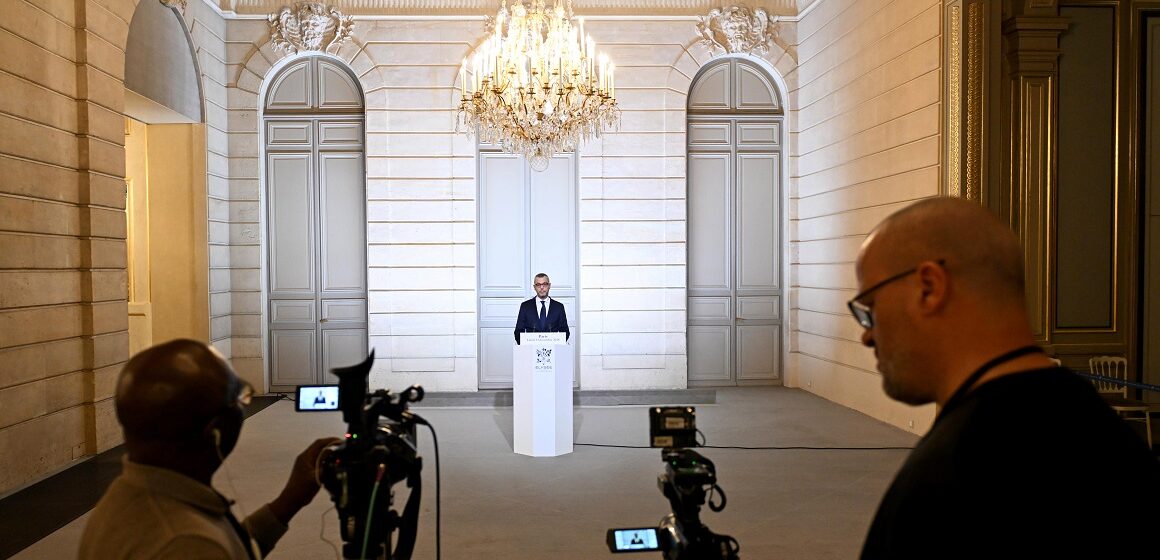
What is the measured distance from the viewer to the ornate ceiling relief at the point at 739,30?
10.3 meters

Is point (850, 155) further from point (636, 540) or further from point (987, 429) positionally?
point (987, 429)

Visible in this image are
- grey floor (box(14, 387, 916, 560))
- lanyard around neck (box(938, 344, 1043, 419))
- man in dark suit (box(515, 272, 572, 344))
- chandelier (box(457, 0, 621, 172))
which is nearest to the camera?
lanyard around neck (box(938, 344, 1043, 419))

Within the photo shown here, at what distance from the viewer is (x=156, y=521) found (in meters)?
1.39

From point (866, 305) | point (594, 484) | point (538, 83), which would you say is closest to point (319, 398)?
point (866, 305)

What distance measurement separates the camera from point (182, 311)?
9.46 metres

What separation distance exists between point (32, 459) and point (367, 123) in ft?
17.9

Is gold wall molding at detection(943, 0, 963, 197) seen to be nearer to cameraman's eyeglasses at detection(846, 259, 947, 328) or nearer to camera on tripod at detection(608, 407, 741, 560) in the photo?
camera on tripod at detection(608, 407, 741, 560)

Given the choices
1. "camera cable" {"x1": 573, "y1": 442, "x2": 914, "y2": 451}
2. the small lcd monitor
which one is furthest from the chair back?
the small lcd monitor

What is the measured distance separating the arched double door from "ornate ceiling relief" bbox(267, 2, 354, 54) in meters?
4.48

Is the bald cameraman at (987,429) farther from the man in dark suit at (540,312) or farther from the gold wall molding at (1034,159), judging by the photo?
the man in dark suit at (540,312)

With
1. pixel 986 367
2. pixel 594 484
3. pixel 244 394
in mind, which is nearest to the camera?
pixel 986 367

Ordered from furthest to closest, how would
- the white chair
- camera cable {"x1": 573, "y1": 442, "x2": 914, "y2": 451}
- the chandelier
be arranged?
camera cable {"x1": 573, "y1": 442, "x2": 914, "y2": 451} < the chandelier < the white chair

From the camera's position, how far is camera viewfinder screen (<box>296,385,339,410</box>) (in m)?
2.08

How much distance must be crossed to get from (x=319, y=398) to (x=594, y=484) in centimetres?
400
